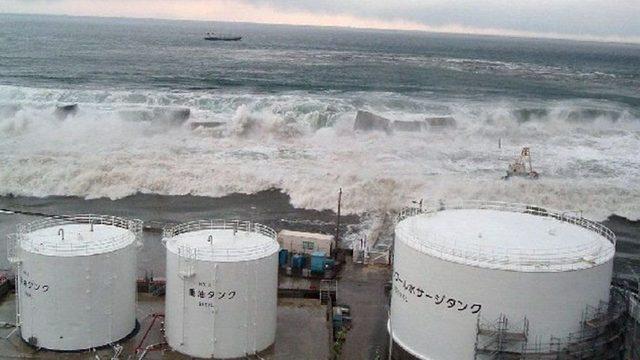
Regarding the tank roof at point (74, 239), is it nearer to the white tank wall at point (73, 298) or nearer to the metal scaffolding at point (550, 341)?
the white tank wall at point (73, 298)

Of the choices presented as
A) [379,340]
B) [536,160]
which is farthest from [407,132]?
[379,340]

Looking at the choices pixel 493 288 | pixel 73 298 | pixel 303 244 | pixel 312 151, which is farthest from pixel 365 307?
pixel 312 151

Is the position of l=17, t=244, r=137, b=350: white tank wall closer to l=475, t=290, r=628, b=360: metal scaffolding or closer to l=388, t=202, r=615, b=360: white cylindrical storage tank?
l=388, t=202, r=615, b=360: white cylindrical storage tank

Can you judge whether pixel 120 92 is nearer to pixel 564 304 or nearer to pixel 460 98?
pixel 460 98

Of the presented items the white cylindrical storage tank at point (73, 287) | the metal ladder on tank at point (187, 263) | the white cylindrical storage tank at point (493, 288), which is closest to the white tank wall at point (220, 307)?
the metal ladder on tank at point (187, 263)

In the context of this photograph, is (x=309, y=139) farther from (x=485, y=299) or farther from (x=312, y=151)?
(x=485, y=299)

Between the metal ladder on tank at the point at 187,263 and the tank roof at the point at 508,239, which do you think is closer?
the tank roof at the point at 508,239

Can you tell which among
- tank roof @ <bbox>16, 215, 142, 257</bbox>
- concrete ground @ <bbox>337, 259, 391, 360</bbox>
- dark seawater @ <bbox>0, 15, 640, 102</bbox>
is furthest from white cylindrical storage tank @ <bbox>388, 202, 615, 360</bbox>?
dark seawater @ <bbox>0, 15, 640, 102</bbox>
